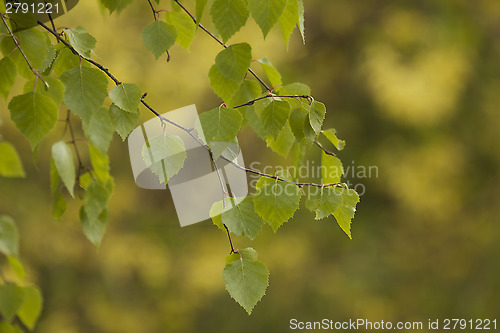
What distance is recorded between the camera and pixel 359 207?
3.47 meters

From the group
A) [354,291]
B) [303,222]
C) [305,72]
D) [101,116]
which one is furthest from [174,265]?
[101,116]

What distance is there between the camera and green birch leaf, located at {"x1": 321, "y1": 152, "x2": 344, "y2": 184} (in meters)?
0.74

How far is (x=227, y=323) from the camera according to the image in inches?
137

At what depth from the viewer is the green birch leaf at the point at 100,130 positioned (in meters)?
0.58

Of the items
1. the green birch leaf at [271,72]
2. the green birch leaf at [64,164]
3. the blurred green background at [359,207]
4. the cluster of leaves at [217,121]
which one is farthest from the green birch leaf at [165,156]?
the blurred green background at [359,207]

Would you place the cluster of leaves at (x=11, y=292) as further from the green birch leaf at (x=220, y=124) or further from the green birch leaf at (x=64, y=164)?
the green birch leaf at (x=220, y=124)

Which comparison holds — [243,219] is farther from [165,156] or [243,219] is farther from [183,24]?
[183,24]

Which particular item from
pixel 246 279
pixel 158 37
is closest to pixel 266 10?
pixel 158 37

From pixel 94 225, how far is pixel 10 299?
141mm

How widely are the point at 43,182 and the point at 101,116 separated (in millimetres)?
2789

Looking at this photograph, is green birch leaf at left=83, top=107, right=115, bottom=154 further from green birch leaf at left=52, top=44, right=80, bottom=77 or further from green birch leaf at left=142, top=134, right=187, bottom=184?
green birch leaf at left=52, top=44, right=80, bottom=77

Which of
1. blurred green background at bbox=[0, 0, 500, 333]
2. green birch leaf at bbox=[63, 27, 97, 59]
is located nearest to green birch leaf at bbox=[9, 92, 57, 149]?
green birch leaf at bbox=[63, 27, 97, 59]

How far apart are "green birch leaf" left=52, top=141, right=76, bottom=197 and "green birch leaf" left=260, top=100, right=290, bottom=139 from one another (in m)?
0.21

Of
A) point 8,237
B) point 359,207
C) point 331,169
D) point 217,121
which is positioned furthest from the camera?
point 359,207
